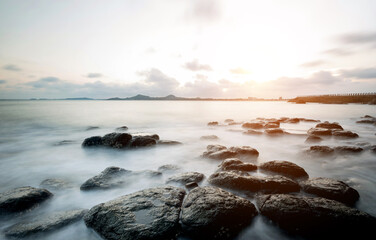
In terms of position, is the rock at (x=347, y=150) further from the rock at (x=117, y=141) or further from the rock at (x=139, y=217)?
the rock at (x=117, y=141)

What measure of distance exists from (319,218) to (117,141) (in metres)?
7.82

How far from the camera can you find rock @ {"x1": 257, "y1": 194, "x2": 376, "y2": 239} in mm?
2707

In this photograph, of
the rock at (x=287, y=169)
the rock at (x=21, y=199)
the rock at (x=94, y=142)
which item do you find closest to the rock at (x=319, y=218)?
the rock at (x=287, y=169)

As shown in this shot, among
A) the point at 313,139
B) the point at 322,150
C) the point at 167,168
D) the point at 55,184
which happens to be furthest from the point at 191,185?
the point at 313,139

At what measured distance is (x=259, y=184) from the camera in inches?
159

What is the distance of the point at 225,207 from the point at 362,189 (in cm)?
362

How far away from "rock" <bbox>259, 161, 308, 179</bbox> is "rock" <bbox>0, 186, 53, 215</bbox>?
541 centimetres

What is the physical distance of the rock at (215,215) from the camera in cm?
274

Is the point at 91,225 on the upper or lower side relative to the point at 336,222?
lower

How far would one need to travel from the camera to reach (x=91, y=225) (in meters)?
3.07

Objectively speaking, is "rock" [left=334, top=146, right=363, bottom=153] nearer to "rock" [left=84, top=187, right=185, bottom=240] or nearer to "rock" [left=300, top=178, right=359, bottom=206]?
"rock" [left=300, top=178, right=359, bottom=206]

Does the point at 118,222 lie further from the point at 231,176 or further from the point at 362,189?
the point at 362,189

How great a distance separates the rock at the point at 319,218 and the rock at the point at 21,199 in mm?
4459

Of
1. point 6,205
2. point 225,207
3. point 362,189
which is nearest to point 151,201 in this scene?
point 225,207
